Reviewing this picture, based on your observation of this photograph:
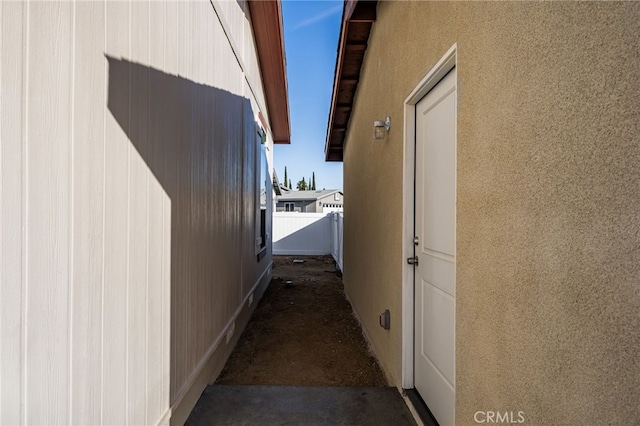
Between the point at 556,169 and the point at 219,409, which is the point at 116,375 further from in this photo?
the point at 556,169

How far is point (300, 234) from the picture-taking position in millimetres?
13953

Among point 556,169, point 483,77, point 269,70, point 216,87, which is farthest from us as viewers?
point 269,70

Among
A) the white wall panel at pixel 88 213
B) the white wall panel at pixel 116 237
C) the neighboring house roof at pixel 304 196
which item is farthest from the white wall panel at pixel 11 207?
the neighboring house roof at pixel 304 196

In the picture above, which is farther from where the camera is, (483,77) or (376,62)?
(376,62)

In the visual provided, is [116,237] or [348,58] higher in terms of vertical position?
[348,58]

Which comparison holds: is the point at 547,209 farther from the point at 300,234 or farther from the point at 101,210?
the point at 300,234

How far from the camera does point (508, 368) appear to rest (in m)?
1.37

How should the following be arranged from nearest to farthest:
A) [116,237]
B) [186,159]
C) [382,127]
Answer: [116,237] → [186,159] → [382,127]

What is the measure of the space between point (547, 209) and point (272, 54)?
250 inches

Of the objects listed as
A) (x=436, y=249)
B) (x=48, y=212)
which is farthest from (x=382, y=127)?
(x=48, y=212)

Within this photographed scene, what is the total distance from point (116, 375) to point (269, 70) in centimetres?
646

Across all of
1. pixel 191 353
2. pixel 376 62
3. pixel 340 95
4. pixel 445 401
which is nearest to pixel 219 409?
pixel 191 353

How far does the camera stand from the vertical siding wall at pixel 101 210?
3.59 feet

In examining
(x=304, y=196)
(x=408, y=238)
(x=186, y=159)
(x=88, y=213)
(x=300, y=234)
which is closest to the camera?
(x=88, y=213)
